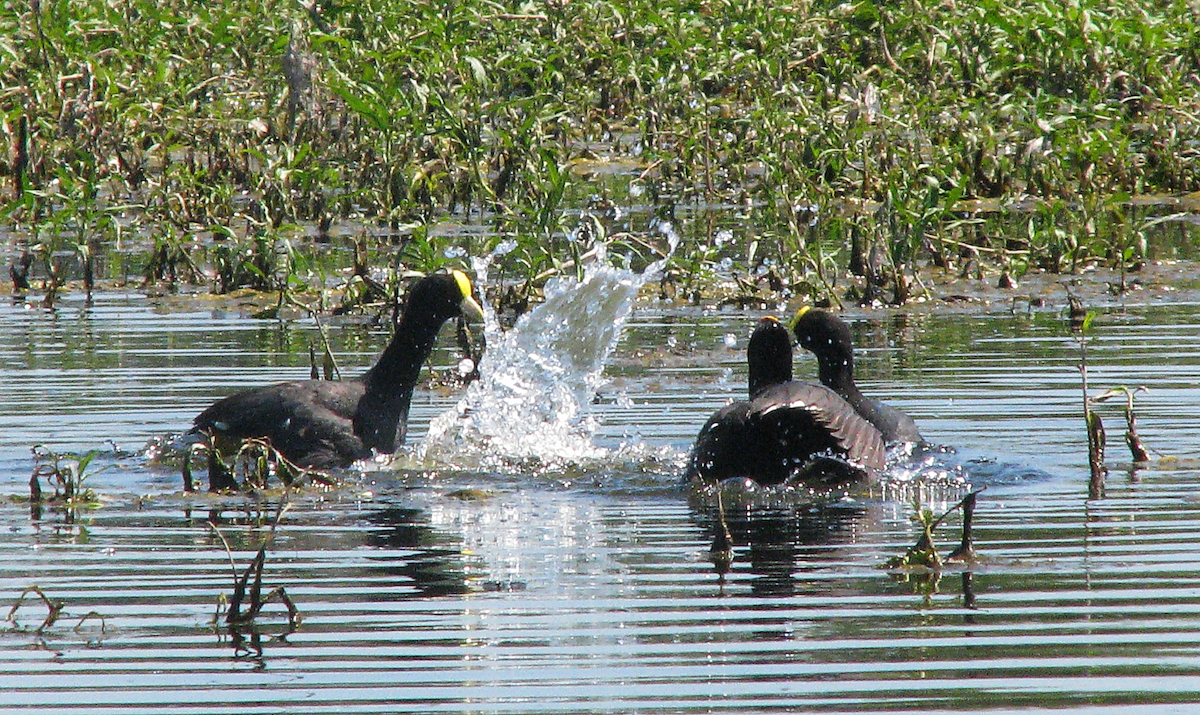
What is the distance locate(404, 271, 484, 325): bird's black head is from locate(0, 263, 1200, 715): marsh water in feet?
1.62

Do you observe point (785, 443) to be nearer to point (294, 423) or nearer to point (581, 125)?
point (294, 423)

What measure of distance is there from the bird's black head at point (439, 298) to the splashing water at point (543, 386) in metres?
0.22

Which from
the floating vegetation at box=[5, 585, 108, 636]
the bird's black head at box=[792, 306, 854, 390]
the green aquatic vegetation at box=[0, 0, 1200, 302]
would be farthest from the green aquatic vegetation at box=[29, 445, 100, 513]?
the green aquatic vegetation at box=[0, 0, 1200, 302]

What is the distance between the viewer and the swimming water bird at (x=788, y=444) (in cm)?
800

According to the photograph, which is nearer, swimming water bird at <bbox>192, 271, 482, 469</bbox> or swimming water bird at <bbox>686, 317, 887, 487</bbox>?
swimming water bird at <bbox>686, 317, 887, 487</bbox>

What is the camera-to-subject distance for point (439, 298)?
9797 millimetres

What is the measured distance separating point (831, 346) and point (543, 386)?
1.42 meters

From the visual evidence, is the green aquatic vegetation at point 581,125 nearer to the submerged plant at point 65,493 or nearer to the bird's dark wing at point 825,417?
the bird's dark wing at point 825,417

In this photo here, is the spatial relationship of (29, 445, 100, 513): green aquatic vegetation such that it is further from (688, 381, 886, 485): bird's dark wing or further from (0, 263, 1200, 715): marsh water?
(688, 381, 886, 485): bird's dark wing

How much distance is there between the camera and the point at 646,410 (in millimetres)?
9984

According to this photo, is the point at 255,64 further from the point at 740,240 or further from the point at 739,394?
the point at 739,394

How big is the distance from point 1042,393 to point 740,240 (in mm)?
4739

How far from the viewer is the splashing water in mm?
9078

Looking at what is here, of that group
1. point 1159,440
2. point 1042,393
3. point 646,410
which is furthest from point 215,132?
point 1159,440
